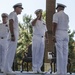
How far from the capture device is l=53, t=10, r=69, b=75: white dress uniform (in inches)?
266

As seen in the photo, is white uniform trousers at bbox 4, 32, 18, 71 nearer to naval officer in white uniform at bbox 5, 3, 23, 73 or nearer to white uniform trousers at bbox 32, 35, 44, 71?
naval officer in white uniform at bbox 5, 3, 23, 73

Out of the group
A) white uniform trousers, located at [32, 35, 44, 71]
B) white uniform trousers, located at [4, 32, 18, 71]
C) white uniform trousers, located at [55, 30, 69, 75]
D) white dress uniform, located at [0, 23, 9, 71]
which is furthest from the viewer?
white dress uniform, located at [0, 23, 9, 71]

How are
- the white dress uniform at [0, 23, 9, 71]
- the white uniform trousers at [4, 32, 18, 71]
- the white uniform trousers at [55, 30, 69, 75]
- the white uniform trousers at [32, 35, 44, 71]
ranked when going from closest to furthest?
the white uniform trousers at [4, 32, 18, 71]
the white uniform trousers at [55, 30, 69, 75]
the white uniform trousers at [32, 35, 44, 71]
the white dress uniform at [0, 23, 9, 71]

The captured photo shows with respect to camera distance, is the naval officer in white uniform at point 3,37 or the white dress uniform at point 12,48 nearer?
the white dress uniform at point 12,48

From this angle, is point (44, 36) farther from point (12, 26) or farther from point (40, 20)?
point (12, 26)

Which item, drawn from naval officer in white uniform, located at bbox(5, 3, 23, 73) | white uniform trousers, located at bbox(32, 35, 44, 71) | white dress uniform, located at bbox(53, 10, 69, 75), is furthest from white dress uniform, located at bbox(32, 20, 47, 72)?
naval officer in white uniform, located at bbox(5, 3, 23, 73)

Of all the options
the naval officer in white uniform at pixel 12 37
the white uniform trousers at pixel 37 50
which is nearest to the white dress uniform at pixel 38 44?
the white uniform trousers at pixel 37 50

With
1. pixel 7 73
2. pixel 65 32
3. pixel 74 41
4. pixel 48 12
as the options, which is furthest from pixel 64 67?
pixel 74 41

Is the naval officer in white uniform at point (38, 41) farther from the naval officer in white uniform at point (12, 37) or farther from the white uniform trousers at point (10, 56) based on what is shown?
the white uniform trousers at point (10, 56)

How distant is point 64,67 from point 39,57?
820 mm

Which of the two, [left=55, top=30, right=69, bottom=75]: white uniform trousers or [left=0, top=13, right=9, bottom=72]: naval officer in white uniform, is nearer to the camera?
[left=55, top=30, right=69, bottom=75]: white uniform trousers

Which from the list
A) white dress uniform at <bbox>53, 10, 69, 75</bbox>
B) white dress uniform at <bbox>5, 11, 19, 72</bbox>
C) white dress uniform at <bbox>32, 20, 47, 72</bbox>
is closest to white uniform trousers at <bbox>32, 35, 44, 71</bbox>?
white dress uniform at <bbox>32, 20, 47, 72</bbox>

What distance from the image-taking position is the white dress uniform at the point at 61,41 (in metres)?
6.76

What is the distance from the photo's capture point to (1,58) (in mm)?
7555
